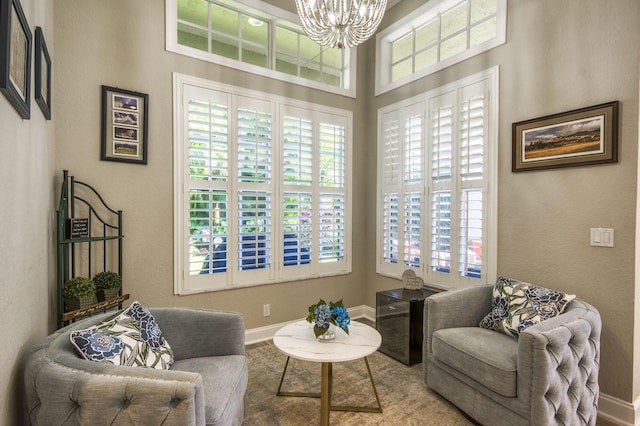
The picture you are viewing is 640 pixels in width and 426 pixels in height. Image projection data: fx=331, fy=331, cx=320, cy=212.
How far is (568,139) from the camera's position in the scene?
2.35m

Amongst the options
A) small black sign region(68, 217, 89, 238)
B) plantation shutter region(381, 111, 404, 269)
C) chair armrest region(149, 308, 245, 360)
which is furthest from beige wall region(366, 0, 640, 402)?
small black sign region(68, 217, 89, 238)

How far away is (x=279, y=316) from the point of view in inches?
138

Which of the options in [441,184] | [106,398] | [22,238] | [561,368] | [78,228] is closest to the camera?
[106,398]

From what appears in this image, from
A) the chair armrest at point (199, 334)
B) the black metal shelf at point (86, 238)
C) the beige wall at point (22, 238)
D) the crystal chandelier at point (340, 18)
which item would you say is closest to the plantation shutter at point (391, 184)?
the crystal chandelier at point (340, 18)

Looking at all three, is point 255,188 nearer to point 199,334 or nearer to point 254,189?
point 254,189

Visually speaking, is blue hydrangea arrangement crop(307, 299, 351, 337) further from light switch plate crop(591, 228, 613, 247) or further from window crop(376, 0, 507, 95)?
window crop(376, 0, 507, 95)

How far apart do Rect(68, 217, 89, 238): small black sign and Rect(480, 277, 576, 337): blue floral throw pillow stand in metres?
2.93

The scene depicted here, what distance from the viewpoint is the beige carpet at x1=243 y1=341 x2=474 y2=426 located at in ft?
6.96

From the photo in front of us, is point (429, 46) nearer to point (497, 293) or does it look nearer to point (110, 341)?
point (497, 293)

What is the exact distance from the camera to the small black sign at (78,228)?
87.0 inches

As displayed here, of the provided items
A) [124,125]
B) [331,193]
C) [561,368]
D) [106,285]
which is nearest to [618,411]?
[561,368]

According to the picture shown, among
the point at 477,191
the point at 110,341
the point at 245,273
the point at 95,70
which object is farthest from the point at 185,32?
the point at 477,191

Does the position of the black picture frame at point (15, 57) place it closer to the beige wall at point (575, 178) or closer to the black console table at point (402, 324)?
the black console table at point (402, 324)

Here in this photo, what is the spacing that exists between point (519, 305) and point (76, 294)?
2968 millimetres
